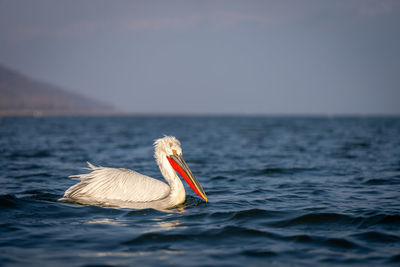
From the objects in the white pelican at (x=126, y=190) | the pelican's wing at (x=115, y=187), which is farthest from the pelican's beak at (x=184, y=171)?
the pelican's wing at (x=115, y=187)

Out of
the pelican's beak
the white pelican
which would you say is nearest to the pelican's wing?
the white pelican

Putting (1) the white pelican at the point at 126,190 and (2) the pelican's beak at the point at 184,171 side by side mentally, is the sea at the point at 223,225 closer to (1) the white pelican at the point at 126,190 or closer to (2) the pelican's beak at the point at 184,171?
(1) the white pelican at the point at 126,190

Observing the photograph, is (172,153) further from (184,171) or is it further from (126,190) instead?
(126,190)

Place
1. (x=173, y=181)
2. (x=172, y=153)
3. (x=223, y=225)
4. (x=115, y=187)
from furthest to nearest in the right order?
1. (x=172, y=153)
2. (x=173, y=181)
3. (x=115, y=187)
4. (x=223, y=225)

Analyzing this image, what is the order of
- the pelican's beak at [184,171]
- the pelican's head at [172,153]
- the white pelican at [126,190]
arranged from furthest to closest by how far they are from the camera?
the pelican's head at [172,153], the pelican's beak at [184,171], the white pelican at [126,190]

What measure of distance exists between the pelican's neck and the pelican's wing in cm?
29

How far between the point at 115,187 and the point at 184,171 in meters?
1.18

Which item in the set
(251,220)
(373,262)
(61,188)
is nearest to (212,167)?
(61,188)

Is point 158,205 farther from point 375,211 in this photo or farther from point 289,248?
point 375,211

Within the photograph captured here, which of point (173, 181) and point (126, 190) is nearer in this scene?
point (126, 190)

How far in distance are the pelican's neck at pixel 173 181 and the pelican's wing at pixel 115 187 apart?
29cm

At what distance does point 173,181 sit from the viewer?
6461 mm

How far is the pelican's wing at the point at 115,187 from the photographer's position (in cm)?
609

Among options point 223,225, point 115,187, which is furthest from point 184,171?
point 223,225
